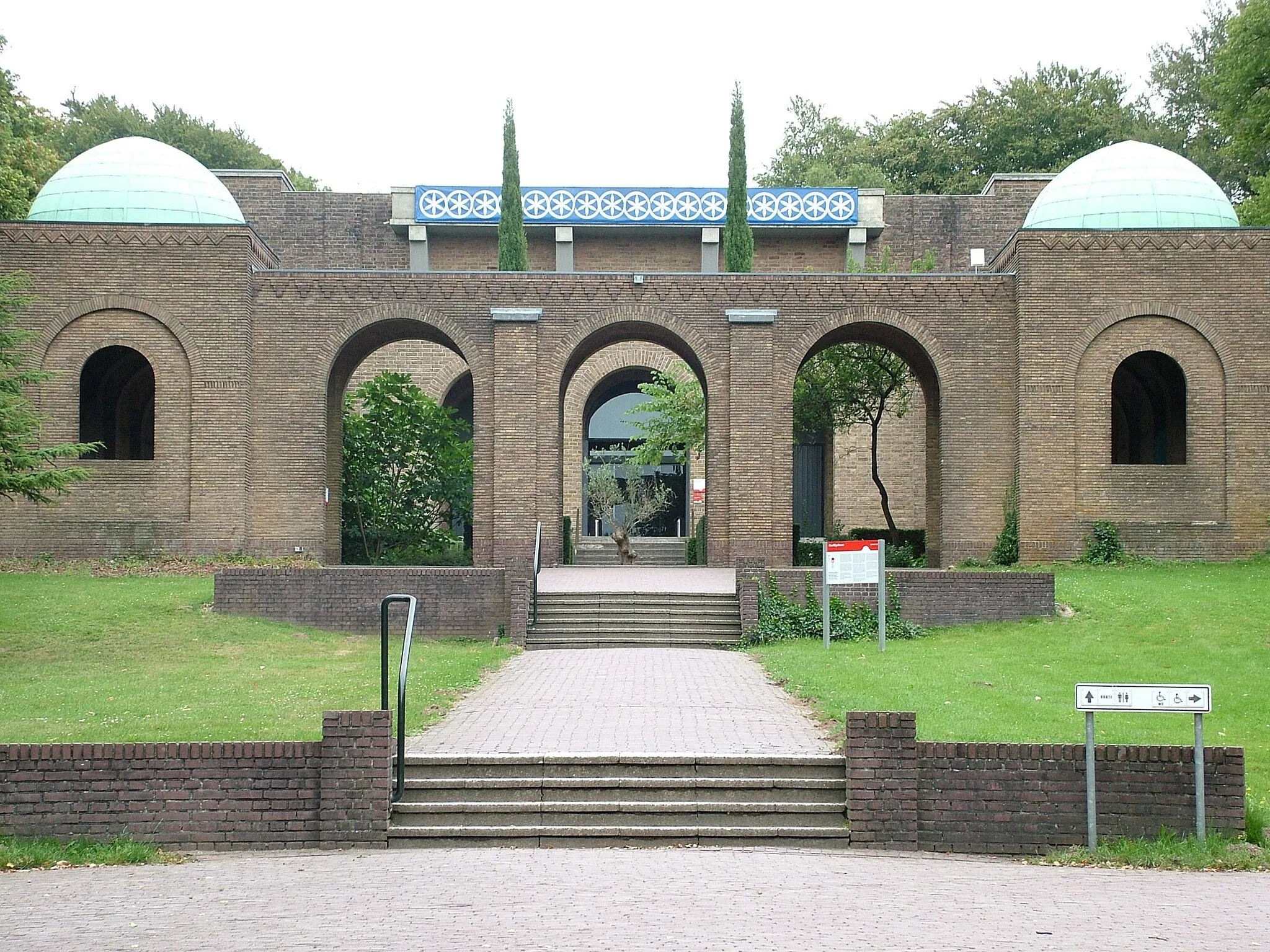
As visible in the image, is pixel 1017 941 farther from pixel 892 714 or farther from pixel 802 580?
pixel 802 580

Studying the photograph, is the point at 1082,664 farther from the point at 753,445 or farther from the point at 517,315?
the point at 517,315

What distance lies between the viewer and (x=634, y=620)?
20734 millimetres

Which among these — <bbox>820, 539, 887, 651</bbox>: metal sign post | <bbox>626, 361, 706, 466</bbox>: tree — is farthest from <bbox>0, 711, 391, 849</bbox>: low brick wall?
<bbox>626, 361, 706, 466</bbox>: tree

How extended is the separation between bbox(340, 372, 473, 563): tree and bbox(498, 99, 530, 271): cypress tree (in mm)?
6203

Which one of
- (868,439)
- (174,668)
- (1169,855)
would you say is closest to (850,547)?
(174,668)

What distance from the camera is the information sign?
742 inches

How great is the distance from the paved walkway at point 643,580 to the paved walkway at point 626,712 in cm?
357

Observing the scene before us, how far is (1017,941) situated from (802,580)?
13783 mm

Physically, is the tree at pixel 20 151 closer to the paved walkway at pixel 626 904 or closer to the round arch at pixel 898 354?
the round arch at pixel 898 354

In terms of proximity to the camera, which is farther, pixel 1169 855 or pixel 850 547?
pixel 850 547

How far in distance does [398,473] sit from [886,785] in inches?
805

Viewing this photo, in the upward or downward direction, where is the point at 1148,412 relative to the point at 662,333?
downward

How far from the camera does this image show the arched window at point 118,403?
28.1m

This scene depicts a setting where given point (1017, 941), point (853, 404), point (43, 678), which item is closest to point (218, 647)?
point (43, 678)
